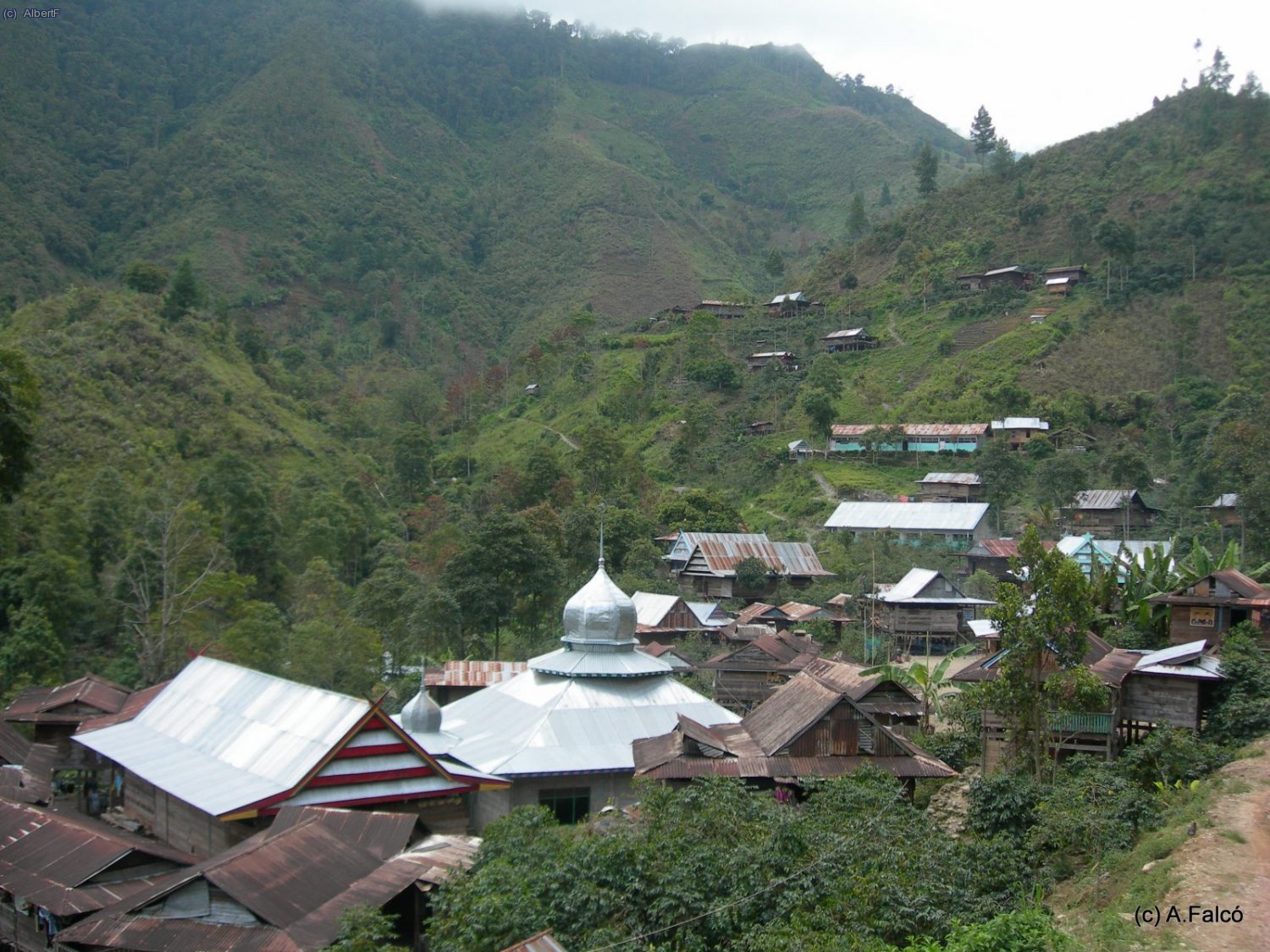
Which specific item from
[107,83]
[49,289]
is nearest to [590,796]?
[49,289]

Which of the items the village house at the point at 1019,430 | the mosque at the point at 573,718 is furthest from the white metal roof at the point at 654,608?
the village house at the point at 1019,430

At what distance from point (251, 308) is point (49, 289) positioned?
17.7 m

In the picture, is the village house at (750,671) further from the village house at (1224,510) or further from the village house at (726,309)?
the village house at (726,309)

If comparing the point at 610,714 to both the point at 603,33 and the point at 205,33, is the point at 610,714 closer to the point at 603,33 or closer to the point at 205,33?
the point at 205,33

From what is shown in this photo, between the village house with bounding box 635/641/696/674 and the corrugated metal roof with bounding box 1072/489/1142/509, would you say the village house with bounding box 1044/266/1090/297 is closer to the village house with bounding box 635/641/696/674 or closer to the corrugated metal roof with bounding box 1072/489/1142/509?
the corrugated metal roof with bounding box 1072/489/1142/509

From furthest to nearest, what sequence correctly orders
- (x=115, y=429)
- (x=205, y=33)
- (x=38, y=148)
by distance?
(x=205, y=33)
(x=38, y=148)
(x=115, y=429)

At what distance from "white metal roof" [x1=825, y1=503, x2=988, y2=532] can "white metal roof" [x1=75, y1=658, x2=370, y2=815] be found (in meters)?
36.1

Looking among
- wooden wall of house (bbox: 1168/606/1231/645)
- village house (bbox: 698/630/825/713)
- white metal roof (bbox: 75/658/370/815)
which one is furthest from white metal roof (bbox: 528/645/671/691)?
wooden wall of house (bbox: 1168/606/1231/645)

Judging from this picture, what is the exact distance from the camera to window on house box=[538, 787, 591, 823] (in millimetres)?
23625

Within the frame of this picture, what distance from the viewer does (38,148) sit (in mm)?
106125

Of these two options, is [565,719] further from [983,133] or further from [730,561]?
[983,133]

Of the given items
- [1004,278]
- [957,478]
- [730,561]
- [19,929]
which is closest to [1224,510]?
[957,478]

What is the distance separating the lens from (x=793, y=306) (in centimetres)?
8812

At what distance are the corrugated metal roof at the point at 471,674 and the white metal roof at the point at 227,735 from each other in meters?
7.61
